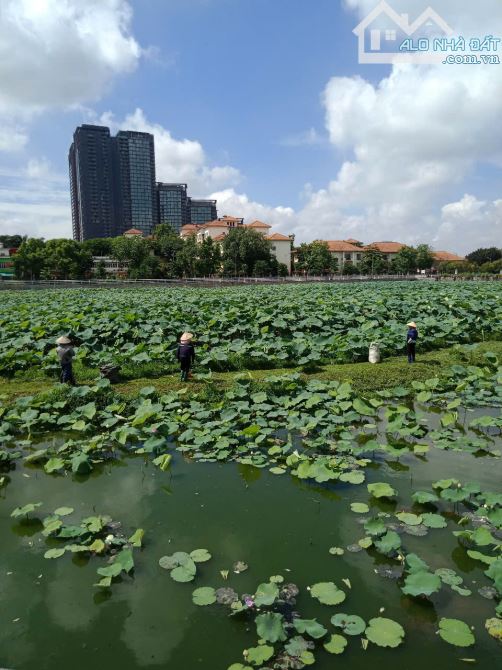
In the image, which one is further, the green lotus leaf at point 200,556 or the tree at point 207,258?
the tree at point 207,258

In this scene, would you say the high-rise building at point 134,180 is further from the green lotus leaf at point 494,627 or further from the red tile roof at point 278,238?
the green lotus leaf at point 494,627

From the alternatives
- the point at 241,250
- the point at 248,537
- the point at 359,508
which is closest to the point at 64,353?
the point at 248,537

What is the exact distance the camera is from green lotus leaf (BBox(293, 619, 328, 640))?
9.44 ft

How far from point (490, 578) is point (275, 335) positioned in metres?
9.25

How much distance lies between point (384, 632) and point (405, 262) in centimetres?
7737

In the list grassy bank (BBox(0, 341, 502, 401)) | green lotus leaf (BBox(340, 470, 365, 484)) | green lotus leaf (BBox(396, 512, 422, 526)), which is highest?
grassy bank (BBox(0, 341, 502, 401))

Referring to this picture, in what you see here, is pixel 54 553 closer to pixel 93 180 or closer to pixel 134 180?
pixel 93 180

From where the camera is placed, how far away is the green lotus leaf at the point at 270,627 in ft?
9.23

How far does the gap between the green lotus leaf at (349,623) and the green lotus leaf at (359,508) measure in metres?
1.35

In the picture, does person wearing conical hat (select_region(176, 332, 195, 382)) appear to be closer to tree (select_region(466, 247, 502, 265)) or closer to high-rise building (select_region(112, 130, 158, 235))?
tree (select_region(466, 247, 502, 265))

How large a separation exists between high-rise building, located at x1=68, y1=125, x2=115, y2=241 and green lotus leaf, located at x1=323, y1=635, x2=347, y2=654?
113019 mm

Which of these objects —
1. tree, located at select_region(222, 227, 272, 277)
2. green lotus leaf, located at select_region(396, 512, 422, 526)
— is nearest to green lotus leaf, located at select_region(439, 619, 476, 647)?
green lotus leaf, located at select_region(396, 512, 422, 526)

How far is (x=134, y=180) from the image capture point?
108 m

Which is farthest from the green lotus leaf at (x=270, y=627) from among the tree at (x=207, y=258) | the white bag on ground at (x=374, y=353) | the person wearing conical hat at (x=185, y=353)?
the tree at (x=207, y=258)
